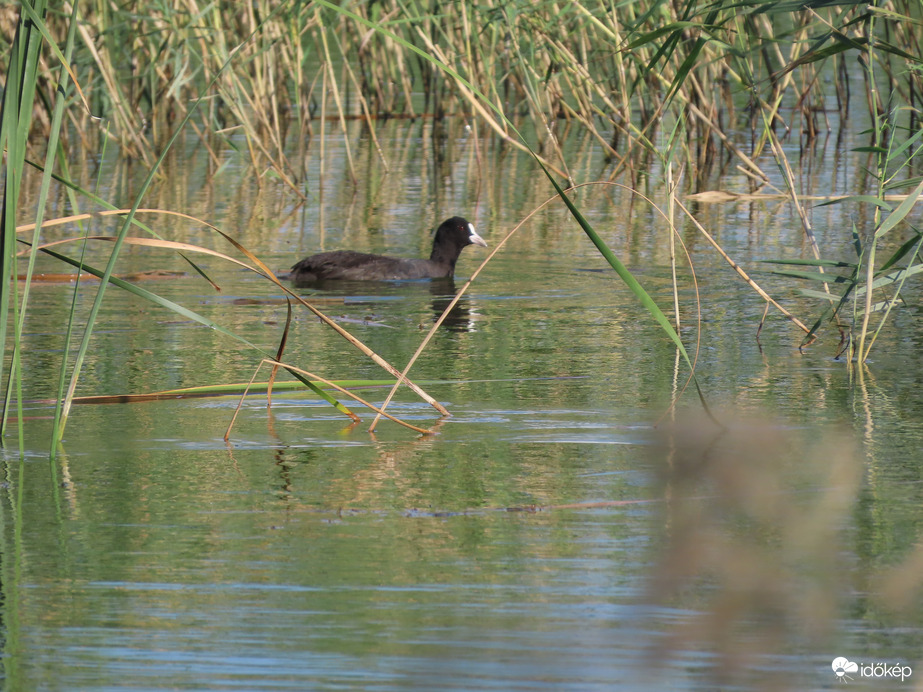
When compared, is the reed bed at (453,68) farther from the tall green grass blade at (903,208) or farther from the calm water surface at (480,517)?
the tall green grass blade at (903,208)

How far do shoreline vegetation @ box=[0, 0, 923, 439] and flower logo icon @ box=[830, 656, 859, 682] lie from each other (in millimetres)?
1443

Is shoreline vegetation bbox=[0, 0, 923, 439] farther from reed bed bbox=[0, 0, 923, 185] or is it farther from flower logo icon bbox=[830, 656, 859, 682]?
flower logo icon bbox=[830, 656, 859, 682]

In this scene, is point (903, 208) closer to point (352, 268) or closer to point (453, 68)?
point (352, 268)

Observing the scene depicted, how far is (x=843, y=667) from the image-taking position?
9.34 feet

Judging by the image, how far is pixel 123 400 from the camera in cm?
549

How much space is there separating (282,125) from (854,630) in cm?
1511

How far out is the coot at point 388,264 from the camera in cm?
907

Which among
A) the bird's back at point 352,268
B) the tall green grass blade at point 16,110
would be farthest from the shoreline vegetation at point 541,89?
the bird's back at point 352,268

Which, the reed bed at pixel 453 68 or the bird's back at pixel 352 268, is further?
the reed bed at pixel 453 68

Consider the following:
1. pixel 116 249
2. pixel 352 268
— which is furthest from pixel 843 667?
pixel 352 268

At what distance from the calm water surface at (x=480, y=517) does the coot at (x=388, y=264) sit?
1.50m

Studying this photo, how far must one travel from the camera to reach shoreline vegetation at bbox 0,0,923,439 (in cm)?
548

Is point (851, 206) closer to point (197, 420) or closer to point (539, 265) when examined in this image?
point (539, 265)

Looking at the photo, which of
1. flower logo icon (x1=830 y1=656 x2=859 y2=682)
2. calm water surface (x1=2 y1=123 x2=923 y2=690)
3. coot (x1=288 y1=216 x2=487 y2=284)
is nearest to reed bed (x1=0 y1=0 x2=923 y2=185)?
coot (x1=288 y1=216 x2=487 y2=284)
